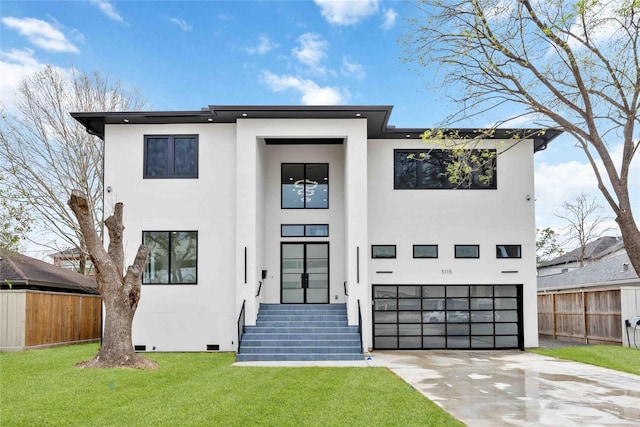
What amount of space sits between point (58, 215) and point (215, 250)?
9438mm

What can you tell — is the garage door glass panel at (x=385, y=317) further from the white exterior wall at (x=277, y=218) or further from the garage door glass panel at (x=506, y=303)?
the garage door glass panel at (x=506, y=303)

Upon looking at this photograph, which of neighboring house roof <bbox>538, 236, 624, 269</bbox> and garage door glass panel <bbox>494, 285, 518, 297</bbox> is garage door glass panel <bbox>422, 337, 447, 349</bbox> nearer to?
garage door glass panel <bbox>494, 285, 518, 297</bbox>

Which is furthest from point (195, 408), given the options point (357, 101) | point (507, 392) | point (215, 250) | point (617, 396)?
point (357, 101)

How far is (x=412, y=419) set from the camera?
6.78 metres

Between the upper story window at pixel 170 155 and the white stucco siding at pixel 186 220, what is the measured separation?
0.50ft

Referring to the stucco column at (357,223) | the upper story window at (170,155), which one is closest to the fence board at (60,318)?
the upper story window at (170,155)

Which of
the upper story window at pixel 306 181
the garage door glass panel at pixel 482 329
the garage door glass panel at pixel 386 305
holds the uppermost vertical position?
the upper story window at pixel 306 181

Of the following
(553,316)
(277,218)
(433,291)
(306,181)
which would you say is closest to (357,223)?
(306,181)

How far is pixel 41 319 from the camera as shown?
1441 centimetres

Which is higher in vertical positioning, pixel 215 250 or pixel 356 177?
pixel 356 177

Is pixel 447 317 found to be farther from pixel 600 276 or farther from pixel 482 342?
pixel 600 276

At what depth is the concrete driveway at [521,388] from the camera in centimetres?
710

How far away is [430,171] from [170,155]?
7.23 meters

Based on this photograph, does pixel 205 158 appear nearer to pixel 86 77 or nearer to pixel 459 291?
pixel 459 291
